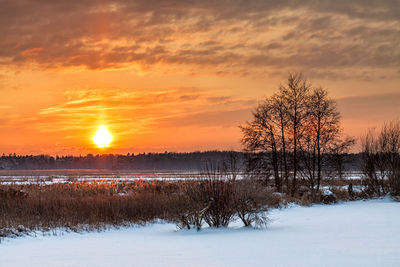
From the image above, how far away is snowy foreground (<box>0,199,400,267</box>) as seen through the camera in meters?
10.4

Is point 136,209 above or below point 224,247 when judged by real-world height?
above

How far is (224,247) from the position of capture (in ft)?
40.7

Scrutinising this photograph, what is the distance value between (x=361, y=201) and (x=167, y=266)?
2415 cm

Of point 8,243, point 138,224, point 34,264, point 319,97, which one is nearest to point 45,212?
point 138,224

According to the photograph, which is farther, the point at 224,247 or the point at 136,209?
the point at 136,209

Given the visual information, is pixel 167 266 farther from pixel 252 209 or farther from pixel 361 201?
pixel 361 201

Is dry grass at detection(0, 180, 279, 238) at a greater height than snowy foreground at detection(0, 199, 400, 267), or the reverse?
dry grass at detection(0, 180, 279, 238)

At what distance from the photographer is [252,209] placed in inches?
649

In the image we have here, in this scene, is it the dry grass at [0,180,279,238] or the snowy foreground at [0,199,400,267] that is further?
the dry grass at [0,180,279,238]

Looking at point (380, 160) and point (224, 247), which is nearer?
point (224, 247)

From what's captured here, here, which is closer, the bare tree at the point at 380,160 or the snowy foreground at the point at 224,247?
the snowy foreground at the point at 224,247

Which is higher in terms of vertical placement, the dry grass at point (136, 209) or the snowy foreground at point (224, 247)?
the dry grass at point (136, 209)

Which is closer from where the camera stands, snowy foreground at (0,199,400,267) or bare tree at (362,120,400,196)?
snowy foreground at (0,199,400,267)

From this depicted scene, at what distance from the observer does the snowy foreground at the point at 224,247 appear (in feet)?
34.0
